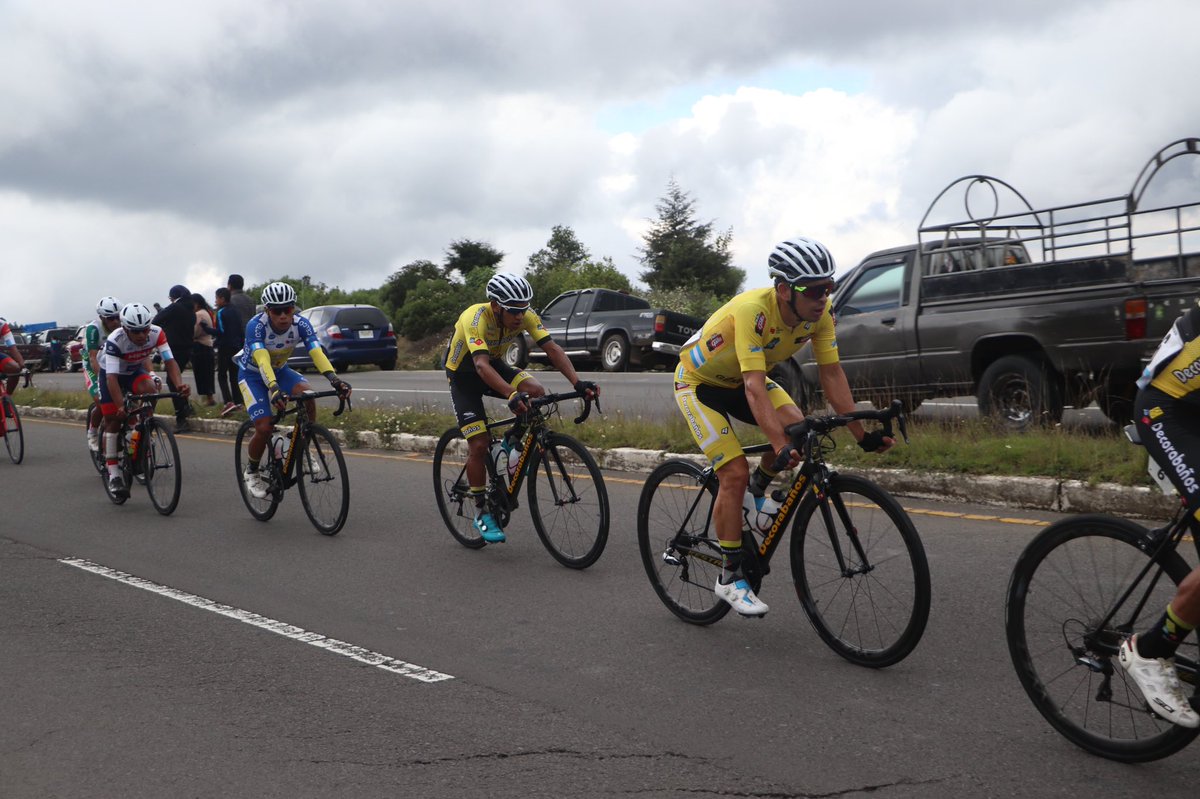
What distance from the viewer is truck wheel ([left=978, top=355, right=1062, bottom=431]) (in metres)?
11.1

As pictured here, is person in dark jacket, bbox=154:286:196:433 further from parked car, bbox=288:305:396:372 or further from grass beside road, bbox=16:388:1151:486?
parked car, bbox=288:305:396:372

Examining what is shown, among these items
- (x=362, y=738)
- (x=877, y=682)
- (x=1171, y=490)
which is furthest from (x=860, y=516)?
(x=362, y=738)

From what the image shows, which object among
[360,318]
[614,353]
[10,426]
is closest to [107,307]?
[10,426]

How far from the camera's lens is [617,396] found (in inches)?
737

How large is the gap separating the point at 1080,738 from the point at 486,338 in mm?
4695

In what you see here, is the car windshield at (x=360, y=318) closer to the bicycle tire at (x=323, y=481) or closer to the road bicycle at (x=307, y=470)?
the road bicycle at (x=307, y=470)

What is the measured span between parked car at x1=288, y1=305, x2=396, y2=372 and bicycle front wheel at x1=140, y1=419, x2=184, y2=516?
18.9 metres

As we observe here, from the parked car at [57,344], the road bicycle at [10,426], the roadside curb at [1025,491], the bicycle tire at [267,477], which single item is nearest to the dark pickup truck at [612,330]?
the road bicycle at [10,426]

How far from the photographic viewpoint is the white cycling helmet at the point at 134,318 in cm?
1073

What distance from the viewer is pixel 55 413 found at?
2270 cm

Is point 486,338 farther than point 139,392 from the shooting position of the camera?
No

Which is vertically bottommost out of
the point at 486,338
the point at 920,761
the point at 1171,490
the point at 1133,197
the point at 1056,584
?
the point at 920,761

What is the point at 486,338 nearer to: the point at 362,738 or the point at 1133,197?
the point at 362,738

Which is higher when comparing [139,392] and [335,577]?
[139,392]
